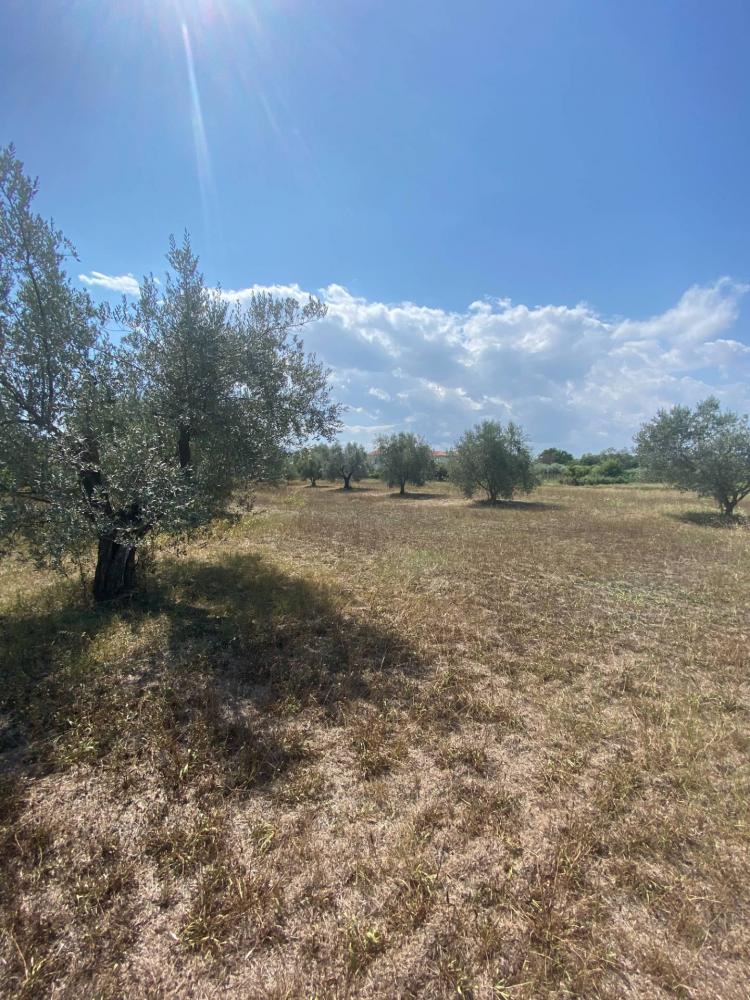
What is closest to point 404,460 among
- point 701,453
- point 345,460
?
point 345,460

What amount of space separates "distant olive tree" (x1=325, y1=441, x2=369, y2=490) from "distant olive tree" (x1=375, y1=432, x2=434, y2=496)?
605 cm

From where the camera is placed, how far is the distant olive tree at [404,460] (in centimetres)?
5834

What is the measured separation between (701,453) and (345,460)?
151 feet

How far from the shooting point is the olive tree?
715 centimetres

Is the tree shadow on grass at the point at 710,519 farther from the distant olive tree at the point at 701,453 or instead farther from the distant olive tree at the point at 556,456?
the distant olive tree at the point at 556,456

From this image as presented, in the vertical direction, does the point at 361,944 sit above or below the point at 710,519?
below

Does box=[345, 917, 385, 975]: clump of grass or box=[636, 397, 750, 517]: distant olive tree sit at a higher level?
box=[636, 397, 750, 517]: distant olive tree

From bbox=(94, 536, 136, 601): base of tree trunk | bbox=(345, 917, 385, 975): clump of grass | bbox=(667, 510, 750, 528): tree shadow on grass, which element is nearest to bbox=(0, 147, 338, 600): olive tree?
bbox=(94, 536, 136, 601): base of tree trunk

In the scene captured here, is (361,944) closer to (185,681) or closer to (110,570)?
(185,681)

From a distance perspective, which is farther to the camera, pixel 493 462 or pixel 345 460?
pixel 345 460

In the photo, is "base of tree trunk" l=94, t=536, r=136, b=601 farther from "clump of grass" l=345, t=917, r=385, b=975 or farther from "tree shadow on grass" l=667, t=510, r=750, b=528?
"tree shadow on grass" l=667, t=510, r=750, b=528

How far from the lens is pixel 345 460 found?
64.8 m

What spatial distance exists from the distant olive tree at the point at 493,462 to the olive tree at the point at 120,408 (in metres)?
33.3

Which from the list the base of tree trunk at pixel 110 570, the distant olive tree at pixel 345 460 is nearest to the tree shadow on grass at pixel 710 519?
the base of tree trunk at pixel 110 570
